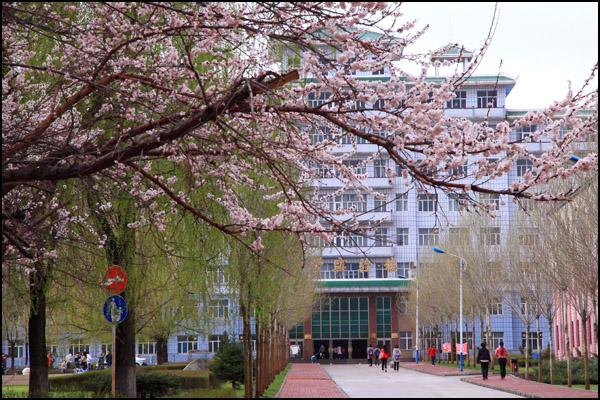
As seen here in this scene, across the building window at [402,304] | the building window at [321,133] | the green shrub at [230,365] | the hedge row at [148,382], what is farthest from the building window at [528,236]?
the building window at [402,304]

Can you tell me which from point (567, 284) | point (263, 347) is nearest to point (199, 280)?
point (263, 347)

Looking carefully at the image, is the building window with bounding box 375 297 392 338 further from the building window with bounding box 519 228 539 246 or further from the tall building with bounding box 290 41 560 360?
the building window with bounding box 519 228 539 246

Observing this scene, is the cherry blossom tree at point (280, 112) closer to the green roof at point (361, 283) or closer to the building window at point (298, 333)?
the green roof at point (361, 283)

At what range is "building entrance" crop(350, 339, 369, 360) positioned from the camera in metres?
77.3

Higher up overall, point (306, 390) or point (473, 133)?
point (473, 133)

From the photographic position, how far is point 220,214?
1487 cm

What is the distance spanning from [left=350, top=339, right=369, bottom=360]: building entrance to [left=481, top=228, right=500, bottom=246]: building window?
32.4 meters

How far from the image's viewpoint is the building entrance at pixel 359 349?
77.3 m

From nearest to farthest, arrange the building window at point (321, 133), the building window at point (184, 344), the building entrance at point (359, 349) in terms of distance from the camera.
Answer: the building window at point (321, 133), the building window at point (184, 344), the building entrance at point (359, 349)

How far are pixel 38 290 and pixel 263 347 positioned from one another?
36.0 feet

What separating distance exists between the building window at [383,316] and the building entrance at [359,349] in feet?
7.15

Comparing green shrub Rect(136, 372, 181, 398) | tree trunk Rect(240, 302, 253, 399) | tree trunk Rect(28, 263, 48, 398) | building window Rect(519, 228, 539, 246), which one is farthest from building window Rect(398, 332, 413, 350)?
tree trunk Rect(28, 263, 48, 398)

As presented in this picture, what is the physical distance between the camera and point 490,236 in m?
47.3

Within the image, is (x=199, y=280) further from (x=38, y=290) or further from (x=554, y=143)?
(x=554, y=143)
